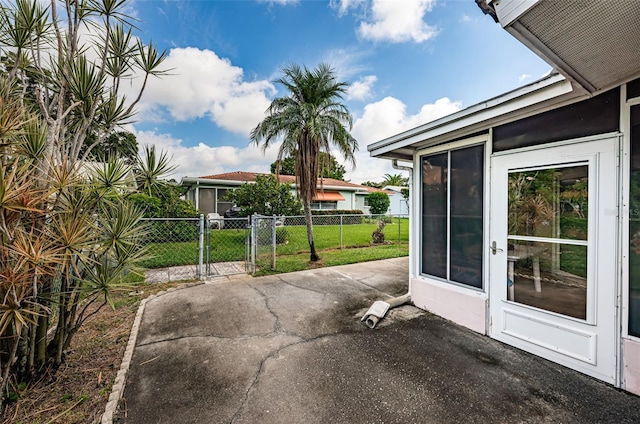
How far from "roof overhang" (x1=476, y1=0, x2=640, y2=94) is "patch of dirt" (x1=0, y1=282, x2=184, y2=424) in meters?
3.28

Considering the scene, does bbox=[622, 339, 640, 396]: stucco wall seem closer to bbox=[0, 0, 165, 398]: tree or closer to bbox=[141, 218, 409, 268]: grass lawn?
bbox=[0, 0, 165, 398]: tree

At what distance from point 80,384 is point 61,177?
1995mm

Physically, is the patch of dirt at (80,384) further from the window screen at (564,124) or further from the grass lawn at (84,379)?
the window screen at (564,124)

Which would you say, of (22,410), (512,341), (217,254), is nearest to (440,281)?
(512,341)

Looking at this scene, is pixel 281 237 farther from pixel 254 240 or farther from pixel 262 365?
pixel 262 365

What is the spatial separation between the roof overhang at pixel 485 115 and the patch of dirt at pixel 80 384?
3.84 m

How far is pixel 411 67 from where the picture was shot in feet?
27.6

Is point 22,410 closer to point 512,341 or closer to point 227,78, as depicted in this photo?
point 512,341

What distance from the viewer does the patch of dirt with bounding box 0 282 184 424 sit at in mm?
2080

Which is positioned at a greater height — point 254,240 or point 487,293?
point 254,240

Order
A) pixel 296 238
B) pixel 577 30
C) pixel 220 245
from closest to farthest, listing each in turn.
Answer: pixel 577 30, pixel 220 245, pixel 296 238

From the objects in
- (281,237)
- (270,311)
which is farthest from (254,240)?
(281,237)

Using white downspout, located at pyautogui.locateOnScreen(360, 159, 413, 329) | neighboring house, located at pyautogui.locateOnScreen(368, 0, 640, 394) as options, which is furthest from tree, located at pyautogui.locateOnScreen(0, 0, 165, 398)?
neighboring house, located at pyautogui.locateOnScreen(368, 0, 640, 394)

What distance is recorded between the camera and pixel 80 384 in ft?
8.14
